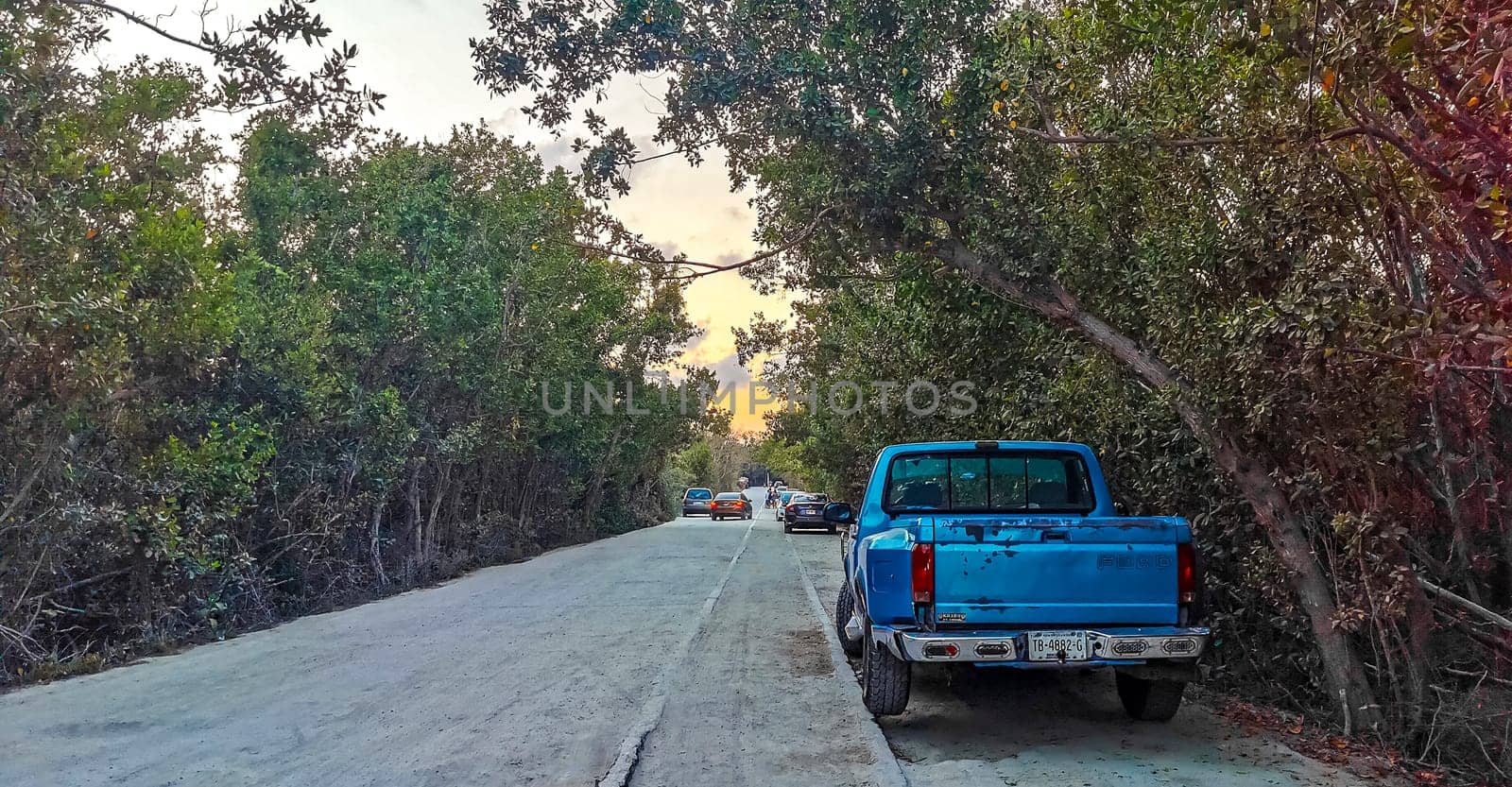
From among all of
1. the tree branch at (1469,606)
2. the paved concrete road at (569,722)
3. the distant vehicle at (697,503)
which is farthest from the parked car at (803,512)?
the tree branch at (1469,606)

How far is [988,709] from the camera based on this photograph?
26.5ft

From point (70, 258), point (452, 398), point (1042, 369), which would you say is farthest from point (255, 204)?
point (1042, 369)

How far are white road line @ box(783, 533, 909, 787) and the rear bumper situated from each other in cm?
61

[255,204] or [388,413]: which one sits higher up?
[255,204]

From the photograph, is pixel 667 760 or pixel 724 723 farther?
pixel 724 723

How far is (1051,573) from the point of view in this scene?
21.3ft

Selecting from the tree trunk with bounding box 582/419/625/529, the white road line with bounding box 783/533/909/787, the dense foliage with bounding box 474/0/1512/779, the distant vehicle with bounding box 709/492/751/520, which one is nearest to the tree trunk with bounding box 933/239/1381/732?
the dense foliage with bounding box 474/0/1512/779

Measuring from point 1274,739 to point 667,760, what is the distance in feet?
13.1

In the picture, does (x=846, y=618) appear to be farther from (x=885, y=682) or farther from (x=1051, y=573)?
(x=1051, y=573)

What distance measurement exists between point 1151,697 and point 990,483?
2.16m

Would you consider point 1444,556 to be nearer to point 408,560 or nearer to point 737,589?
point 737,589

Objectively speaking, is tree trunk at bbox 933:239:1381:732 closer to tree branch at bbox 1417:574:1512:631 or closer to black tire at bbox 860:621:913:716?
tree branch at bbox 1417:574:1512:631

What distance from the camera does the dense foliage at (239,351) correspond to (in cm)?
973

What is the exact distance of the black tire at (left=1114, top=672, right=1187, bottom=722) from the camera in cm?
716
